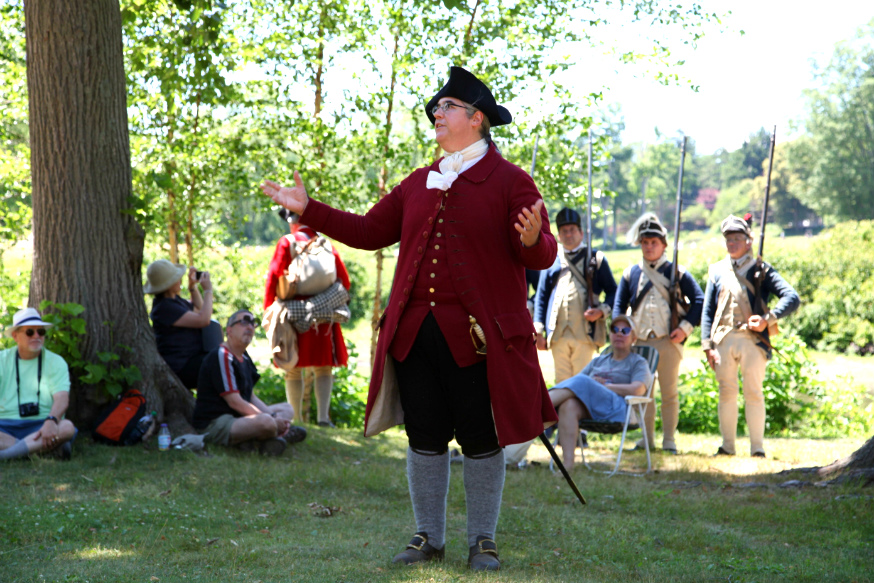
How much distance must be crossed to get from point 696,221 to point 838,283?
92964 millimetres

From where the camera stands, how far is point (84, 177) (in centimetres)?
618

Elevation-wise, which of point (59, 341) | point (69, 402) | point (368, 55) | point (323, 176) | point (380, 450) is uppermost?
point (368, 55)

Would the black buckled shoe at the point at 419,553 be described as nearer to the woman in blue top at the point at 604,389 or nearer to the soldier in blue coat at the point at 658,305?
the woman in blue top at the point at 604,389

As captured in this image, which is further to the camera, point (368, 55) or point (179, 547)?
point (368, 55)

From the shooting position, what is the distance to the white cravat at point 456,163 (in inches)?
141

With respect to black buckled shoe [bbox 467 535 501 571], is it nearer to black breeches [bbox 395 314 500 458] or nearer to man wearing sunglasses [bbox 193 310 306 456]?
black breeches [bbox 395 314 500 458]

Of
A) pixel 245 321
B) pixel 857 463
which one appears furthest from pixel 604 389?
pixel 245 321

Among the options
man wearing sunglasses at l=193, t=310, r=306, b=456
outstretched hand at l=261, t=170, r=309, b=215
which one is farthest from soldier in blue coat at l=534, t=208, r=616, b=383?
outstretched hand at l=261, t=170, r=309, b=215

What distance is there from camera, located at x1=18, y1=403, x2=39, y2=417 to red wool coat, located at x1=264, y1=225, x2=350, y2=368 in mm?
2433

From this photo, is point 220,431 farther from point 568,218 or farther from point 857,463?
point 857,463

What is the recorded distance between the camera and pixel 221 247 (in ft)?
37.5

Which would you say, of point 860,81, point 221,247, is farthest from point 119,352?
point 860,81

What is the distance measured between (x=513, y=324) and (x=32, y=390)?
3.90 m

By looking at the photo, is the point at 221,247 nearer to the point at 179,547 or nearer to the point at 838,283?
the point at 179,547
